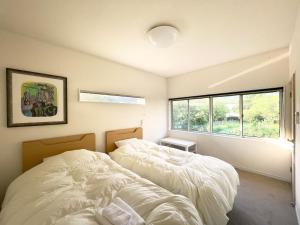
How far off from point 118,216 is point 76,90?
2.24 m

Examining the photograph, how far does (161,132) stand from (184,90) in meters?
1.41

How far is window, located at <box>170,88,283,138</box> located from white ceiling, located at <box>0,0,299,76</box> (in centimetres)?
96

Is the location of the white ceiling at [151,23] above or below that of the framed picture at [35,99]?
above

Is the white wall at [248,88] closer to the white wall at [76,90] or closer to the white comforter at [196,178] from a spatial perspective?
the white wall at [76,90]

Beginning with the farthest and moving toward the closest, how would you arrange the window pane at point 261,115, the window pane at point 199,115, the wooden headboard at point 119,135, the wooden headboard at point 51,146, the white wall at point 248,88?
the window pane at point 199,115 → the wooden headboard at point 119,135 → the window pane at point 261,115 → the white wall at point 248,88 → the wooden headboard at point 51,146

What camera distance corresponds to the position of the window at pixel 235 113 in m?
2.85

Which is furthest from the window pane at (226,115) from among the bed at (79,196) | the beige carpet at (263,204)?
the bed at (79,196)

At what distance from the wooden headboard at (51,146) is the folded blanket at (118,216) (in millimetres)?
1625

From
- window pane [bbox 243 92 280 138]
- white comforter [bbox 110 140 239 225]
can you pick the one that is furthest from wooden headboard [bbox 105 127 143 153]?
window pane [bbox 243 92 280 138]

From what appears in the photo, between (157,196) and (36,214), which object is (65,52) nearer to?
(36,214)

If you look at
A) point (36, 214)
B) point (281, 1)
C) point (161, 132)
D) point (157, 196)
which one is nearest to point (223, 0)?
point (281, 1)

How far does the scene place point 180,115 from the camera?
4.43 m

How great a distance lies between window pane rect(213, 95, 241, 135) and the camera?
3285 millimetres

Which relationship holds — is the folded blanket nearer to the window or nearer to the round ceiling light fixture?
the round ceiling light fixture
